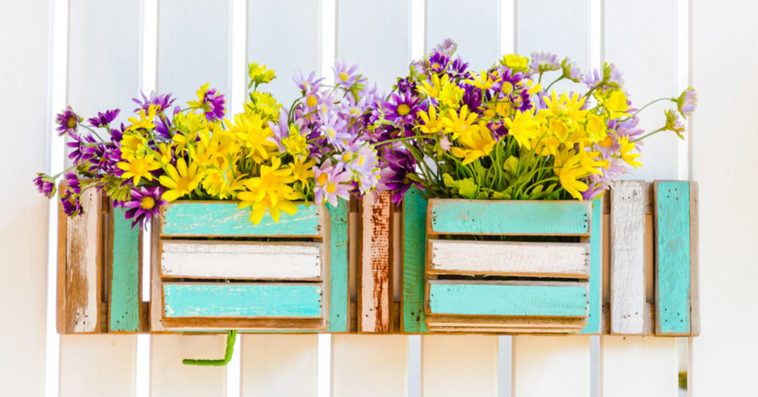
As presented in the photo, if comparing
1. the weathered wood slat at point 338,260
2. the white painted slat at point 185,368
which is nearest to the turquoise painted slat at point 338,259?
the weathered wood slat at point 338,260

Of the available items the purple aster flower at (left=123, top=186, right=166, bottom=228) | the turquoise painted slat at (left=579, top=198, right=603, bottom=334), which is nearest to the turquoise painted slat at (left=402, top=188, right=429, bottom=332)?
the turquoise painted slat at (left=579, top=198, right=603, bottom=334)

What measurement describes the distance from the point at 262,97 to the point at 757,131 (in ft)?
2.70

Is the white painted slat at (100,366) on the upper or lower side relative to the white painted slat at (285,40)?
lower

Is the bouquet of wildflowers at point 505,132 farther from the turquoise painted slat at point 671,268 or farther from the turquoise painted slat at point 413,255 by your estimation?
the turquoise painted slat at point 671,268

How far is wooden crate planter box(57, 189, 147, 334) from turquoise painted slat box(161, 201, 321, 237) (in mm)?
148

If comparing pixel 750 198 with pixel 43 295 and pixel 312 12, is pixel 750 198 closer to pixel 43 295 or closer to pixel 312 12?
pixel 312 12

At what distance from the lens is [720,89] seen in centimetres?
98

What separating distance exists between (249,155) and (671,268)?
0.68 metres

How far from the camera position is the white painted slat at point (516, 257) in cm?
81

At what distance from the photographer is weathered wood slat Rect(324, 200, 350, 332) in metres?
0.91

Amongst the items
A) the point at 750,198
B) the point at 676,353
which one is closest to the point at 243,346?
the point at 676,353

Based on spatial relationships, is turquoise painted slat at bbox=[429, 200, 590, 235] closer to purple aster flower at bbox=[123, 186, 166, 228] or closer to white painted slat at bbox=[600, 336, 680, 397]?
white painted slat at bbox=[600, 336, 680, 397]

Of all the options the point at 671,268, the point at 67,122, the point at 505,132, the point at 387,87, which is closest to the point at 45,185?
the point at 67,122

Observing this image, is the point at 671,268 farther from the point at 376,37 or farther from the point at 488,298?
the point at 376,37
